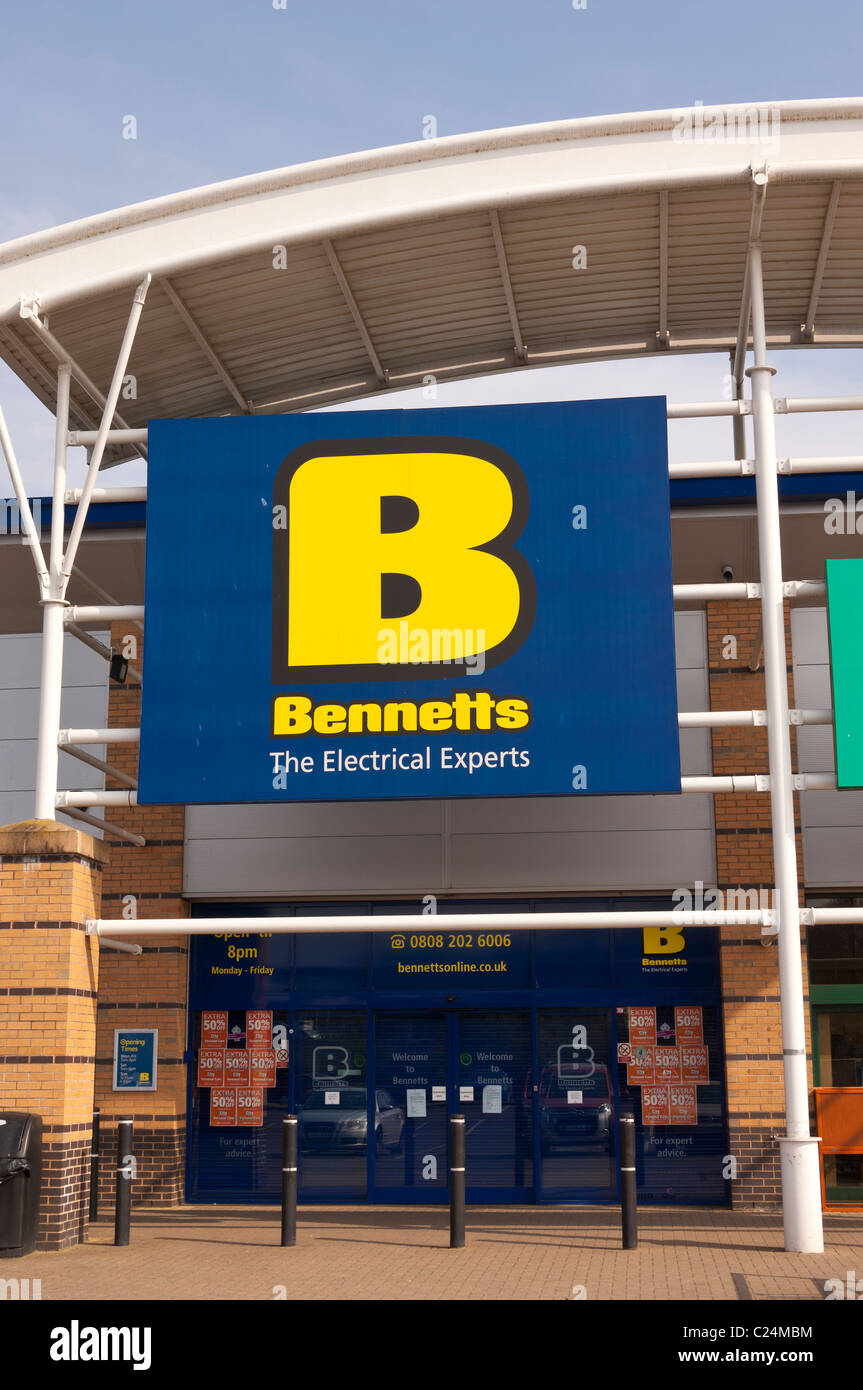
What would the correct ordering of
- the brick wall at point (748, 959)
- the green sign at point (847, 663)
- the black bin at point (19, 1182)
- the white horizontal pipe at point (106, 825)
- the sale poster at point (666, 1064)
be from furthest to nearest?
the sale poster at point (666, 1064) → the brick wall at point (748, 959) → the white horizontal pipe at point (106, 825) → the green sign at point (847, 663) → the black bin at point (19, 1182)

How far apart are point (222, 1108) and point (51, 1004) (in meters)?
3.94

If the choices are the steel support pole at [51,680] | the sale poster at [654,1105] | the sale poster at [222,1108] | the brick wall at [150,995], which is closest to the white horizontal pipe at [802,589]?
the sale poster at [654,1105]

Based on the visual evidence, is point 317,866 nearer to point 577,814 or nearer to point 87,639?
point 577,814

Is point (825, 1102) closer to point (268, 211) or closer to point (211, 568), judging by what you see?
point (211, 568)

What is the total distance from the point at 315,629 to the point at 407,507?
1458mm

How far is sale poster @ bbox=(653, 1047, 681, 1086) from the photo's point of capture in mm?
15516

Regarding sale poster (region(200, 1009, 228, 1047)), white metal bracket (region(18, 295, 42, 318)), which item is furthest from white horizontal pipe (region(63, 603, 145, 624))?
sale poster (region(200, 1009, 228, 1047))

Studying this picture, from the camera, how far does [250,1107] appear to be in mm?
15922

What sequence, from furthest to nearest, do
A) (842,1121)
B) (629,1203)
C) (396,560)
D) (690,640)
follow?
(690,640) < (842,1121) < (396,560) < (629,1203)

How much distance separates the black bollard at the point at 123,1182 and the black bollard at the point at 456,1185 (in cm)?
279

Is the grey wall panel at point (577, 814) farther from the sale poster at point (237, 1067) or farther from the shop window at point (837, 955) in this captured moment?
the sale poster at point (237, 1067)

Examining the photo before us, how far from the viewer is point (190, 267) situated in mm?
13914

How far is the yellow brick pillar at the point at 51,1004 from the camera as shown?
40.7ft

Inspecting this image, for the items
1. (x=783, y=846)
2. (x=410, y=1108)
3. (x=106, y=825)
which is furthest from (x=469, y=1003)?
(x=783, y=846)
